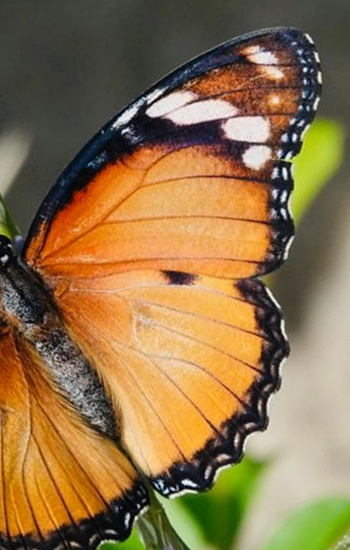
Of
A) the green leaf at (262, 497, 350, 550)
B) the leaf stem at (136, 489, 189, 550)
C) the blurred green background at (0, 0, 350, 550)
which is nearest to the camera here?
the leaf stem at (136, 489, 189, 550)

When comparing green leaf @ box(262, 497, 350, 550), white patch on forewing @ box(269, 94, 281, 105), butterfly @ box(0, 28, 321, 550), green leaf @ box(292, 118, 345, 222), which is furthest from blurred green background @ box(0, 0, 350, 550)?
white patch on forewing @ box(269, 94, 281, 105)

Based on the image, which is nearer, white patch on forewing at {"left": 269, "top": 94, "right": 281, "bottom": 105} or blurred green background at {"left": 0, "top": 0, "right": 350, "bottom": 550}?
white patch on forewing at {"left": 269, "top": 94, "right": 281, "bottom": 105}

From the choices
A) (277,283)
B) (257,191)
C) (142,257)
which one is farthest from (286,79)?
(277,283)

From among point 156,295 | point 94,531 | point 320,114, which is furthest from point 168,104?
point 320,114

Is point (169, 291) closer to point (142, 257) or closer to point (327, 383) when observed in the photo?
point (142, 257)

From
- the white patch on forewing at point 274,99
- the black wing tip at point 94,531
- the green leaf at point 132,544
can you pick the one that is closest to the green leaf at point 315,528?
the green leaf at point 132,544

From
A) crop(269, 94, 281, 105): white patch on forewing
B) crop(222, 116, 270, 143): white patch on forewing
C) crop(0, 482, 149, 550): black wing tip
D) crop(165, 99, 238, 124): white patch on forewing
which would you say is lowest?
crop(0, 482, 149, 550): black wing tip

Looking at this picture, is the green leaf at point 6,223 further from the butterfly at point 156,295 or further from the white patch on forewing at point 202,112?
the white patch on forewing at point 202,112

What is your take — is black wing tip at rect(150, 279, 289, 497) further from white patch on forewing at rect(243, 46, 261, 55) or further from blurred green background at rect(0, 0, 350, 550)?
blurred green background at rect(0, 0, 350, 550)
